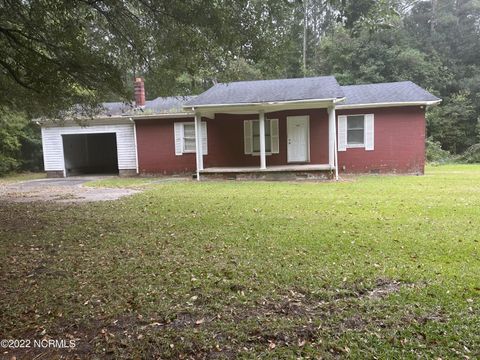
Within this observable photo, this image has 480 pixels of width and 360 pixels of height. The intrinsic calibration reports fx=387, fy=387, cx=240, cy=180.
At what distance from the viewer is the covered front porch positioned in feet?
50.5

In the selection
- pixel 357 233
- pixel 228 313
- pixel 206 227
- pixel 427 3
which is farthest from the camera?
pixel 427 3

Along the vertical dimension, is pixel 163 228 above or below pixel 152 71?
below

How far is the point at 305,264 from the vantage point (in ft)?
14.6

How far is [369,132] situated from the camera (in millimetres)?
15617

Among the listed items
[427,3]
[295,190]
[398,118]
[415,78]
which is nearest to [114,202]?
[295,190]

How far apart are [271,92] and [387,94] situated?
4848 mm

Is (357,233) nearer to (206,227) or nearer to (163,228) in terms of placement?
(206,227)

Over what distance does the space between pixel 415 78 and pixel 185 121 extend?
18.6 metres

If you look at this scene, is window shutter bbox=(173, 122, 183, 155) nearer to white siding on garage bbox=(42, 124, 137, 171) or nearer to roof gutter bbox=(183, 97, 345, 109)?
white siding on garage bbox=(42, 124, 137, 171)

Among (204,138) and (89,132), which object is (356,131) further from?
(89,132)

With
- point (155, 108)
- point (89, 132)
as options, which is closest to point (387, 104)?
point (155, 108)

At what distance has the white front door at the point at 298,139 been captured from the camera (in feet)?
52.2

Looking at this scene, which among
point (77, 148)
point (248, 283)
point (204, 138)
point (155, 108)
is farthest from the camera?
point (77, 148)

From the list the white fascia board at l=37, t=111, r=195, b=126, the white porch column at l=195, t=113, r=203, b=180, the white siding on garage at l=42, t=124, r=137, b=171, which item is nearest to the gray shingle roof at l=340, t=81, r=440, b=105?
the white porch column at l=195, t=113, r=203, b=180
